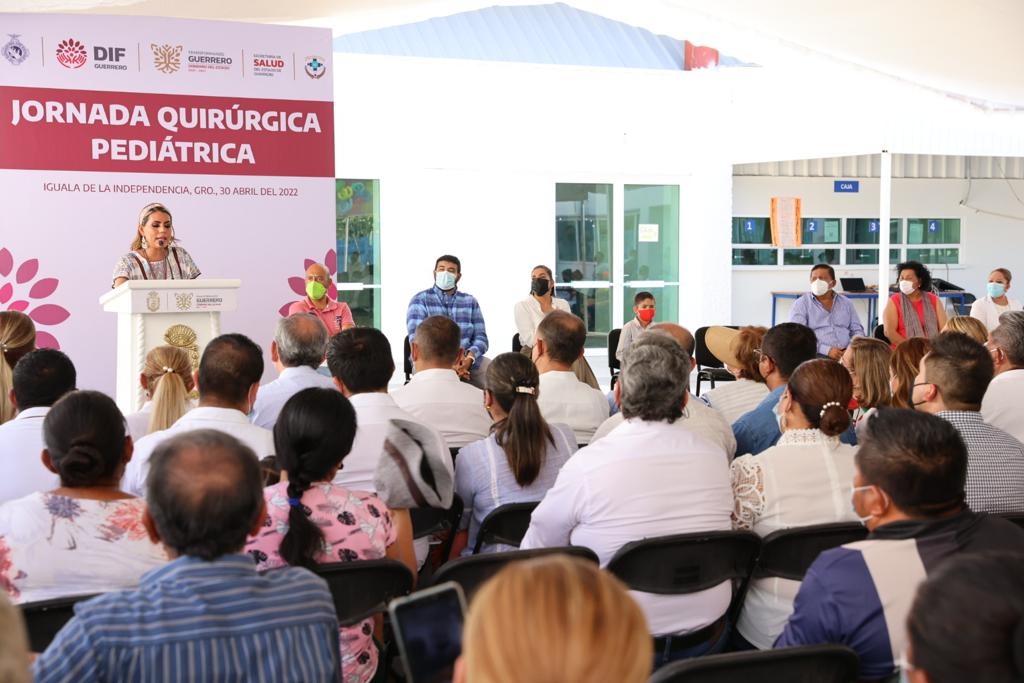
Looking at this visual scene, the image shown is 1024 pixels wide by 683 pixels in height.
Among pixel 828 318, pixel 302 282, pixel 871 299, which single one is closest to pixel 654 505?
pixel 302 282

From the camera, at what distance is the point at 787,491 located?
2.75 metres

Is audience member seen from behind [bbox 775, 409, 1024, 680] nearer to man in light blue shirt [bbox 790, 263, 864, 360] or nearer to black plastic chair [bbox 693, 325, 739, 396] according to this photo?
man in light blue shirt [bbox 790, 263, 864, 360]

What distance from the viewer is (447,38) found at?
42.1 ft

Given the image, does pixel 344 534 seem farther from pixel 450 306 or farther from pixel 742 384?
pixel 450 306

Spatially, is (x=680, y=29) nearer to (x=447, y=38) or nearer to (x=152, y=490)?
(x=447, y=38)

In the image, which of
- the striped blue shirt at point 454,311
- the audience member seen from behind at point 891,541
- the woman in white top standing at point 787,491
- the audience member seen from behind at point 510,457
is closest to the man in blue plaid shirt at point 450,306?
the striped blue shirt at point 454,311

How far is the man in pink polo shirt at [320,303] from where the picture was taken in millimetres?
7031

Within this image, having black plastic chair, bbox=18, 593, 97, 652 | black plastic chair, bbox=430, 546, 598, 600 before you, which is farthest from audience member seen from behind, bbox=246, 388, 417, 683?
black plastic chair, bbox=18, 593, 97, 652

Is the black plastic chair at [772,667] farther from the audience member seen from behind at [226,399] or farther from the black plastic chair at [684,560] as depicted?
the audience member seen from behind at [226,399]

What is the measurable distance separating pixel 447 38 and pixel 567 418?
9.56 metres

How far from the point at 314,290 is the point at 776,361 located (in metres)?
3.76

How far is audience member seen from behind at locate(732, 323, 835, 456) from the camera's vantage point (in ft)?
12.8

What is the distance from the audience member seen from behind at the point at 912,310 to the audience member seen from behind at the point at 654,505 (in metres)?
5.87

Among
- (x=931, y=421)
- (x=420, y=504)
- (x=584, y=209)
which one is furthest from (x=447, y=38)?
(x=931, y=421)
